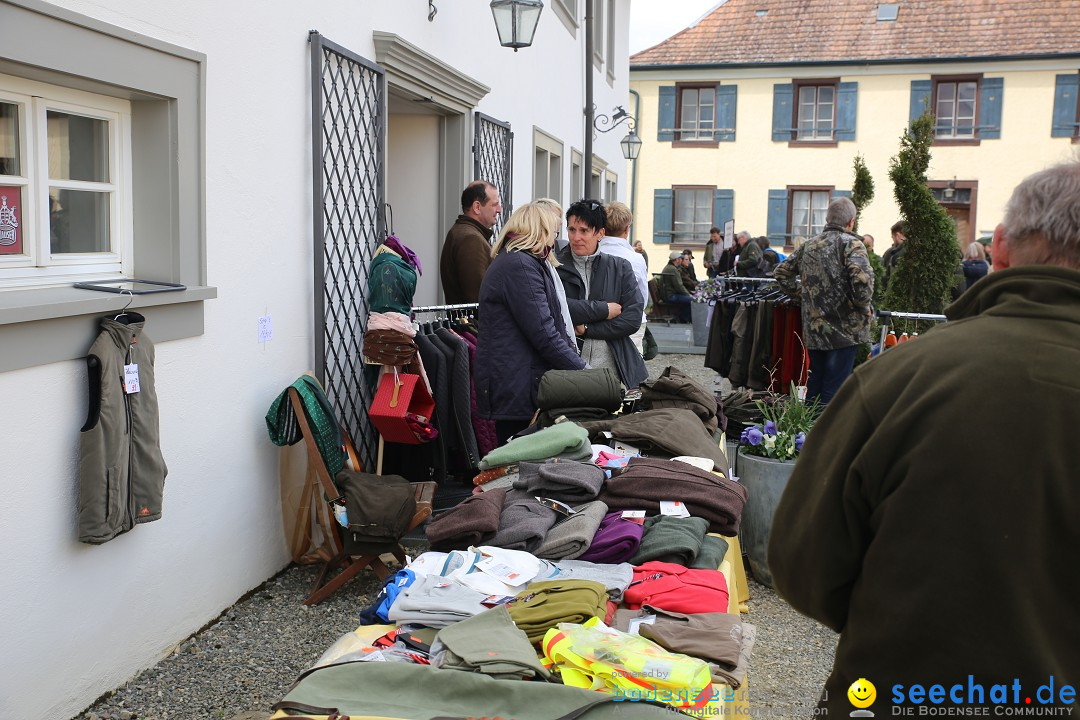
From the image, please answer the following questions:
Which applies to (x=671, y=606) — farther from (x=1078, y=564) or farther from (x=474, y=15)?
(x=474, y=15)

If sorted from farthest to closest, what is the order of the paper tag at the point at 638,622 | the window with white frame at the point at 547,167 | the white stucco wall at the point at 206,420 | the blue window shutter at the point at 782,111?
the blue window shutter at the point at 782,111 < the window with white frame at the point at 547,167 < the white stucco wall at the point at 206,420 < the paper tag at the point at 638,622

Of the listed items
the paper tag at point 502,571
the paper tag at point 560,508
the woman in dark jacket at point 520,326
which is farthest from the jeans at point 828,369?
the paper tag at point 502,571

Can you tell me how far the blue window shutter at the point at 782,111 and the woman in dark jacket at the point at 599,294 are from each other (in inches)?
A: 965

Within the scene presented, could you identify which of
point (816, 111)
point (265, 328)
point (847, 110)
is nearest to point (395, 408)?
point (265, 328)

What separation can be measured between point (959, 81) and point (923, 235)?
72.6 ft

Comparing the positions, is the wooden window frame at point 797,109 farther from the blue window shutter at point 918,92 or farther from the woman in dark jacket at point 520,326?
the woman in dark jacket at point 520,326

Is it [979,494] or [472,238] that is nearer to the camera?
[979,494]

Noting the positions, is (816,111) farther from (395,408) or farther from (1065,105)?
(395,408)

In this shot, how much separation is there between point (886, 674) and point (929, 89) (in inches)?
1171

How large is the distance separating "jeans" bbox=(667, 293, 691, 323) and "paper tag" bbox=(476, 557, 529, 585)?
1513cm

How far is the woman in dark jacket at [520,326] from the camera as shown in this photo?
5105 mm

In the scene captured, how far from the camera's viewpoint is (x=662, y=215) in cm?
2997

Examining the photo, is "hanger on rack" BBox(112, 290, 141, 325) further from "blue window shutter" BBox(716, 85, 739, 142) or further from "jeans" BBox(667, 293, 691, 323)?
"blue window shutter" BBox(716, 85, 739, 142)

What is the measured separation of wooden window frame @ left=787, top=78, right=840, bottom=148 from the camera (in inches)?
1133
